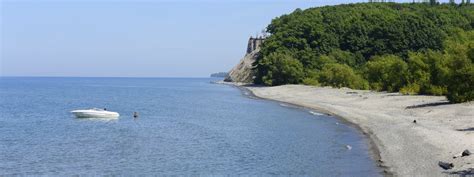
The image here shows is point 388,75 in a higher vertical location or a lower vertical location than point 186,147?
higher

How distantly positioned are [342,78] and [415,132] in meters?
71.9

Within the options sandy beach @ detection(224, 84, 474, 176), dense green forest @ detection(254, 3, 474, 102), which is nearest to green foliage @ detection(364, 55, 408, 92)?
dense green forest @ detection(254, 3, 474, 102)

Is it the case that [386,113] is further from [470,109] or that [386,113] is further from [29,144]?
[29,144]

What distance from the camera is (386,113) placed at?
5116 cm

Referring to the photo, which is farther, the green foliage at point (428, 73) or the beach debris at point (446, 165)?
the green foliage at point (428, 73)

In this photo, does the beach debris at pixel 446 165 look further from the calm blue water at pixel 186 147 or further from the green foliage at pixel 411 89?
the green foliage at pixel 411 89

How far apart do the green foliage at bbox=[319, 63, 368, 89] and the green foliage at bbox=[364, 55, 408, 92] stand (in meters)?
4.26

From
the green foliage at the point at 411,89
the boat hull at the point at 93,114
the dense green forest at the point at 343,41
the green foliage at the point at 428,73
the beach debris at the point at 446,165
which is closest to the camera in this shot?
the beach debris at the point at 446,165

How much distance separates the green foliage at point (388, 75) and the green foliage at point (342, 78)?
4259 millimetres

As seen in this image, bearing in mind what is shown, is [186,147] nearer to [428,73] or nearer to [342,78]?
[428,73]

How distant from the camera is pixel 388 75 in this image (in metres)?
85.8

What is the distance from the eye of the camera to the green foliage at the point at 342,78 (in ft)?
340

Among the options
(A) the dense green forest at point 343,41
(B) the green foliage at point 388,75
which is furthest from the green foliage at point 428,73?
(A) the dense green forest at point 343,41

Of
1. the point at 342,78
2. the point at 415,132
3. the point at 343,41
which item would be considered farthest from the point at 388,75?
the point at 343,41
